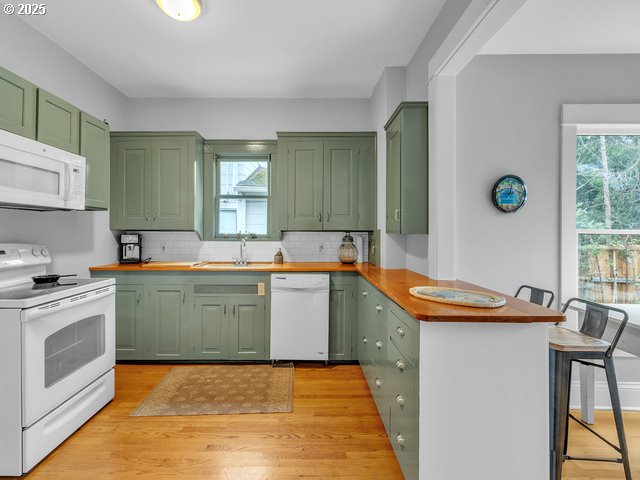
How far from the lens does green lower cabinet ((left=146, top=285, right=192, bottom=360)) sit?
10.8 feet

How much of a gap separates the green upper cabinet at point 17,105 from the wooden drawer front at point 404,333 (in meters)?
2.46

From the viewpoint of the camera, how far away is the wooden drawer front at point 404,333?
59.9 inches

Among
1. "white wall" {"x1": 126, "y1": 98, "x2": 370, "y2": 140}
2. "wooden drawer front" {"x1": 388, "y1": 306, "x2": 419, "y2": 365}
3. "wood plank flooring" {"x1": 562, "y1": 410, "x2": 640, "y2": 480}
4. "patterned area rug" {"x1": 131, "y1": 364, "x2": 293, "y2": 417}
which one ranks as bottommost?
"wood plank flooring" {"x1": 562, "y1": 410, "x2": 640, "y2": 480}

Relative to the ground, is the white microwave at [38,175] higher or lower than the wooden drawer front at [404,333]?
higher

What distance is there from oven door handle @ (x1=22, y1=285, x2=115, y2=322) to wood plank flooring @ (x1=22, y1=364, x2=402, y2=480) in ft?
2.74

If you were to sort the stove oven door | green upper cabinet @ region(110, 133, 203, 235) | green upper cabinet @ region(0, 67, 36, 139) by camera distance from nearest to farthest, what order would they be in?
the stove oven door → green upper cabinet @ region(0, 67, 36, 139) → green upper cabinet @ region(110, 133, 203, 235)

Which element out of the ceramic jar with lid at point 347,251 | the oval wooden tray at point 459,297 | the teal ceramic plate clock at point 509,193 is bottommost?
the oval wooden tray at point 459,297

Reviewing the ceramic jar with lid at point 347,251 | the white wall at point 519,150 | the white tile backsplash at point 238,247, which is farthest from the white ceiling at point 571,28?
the white tile backsplash at point 238,247

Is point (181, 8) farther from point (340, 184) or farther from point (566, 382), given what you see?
point (566, 382)

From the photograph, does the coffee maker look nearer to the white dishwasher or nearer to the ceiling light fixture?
the white dishwasher

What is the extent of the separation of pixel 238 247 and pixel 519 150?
9.56 feet

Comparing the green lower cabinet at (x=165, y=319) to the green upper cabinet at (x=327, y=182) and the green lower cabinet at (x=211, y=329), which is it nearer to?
the green lower cabinet at (x=211, y=329)

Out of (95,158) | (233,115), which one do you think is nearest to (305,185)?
(233,115)

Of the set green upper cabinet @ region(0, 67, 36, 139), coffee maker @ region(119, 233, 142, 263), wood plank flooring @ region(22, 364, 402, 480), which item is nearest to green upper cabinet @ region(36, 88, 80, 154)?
green upper cabinet @ region(0, 67, 36, 139)
